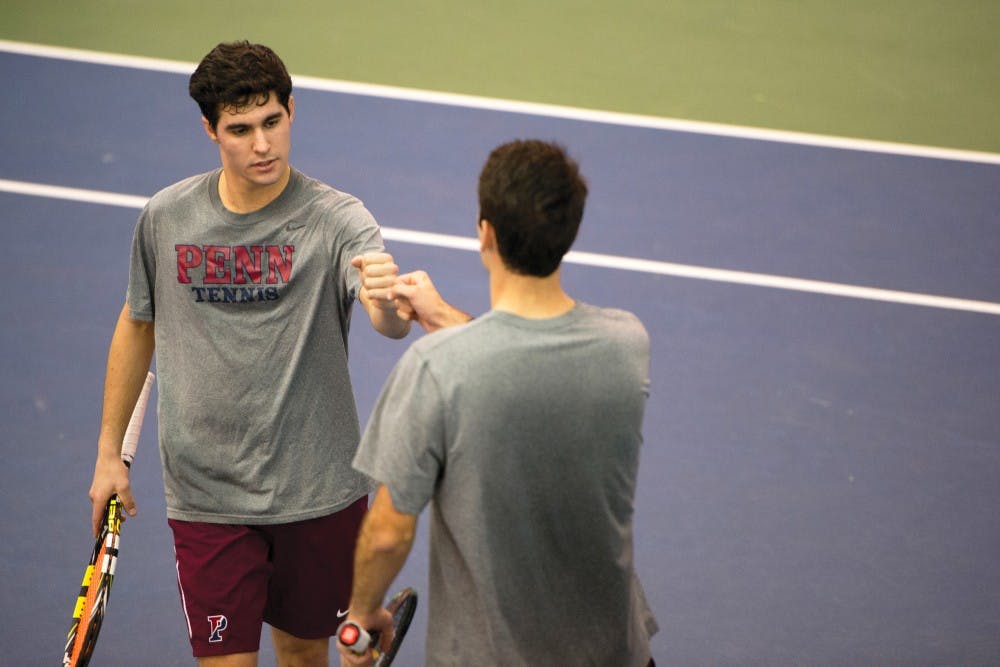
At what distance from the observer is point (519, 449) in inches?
113

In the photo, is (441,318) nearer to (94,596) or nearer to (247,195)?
(247,195)

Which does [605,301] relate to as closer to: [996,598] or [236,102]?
[996,598]

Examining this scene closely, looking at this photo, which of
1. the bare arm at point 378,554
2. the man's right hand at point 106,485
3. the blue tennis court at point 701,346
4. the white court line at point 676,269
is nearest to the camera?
the bare arm at point 378,554

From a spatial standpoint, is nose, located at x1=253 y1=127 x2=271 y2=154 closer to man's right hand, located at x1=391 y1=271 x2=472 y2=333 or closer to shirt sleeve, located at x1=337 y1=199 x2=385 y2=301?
shirt sleeve, located at x1=337 y1=199 x2=385 y2=301

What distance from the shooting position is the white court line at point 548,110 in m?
8.72

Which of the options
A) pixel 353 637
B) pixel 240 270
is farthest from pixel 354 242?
pixel 353 637

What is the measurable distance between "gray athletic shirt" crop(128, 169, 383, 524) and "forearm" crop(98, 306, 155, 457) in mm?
99

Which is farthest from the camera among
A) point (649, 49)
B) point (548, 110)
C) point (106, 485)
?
point (649, 49)

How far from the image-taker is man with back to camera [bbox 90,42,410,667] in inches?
148

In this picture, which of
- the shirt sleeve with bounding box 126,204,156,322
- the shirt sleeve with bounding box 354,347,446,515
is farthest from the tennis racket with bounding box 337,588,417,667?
the shirt sleeve with bounding box 126,204,156,322

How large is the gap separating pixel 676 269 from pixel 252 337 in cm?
418

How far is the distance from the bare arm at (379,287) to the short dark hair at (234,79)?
1.92ft

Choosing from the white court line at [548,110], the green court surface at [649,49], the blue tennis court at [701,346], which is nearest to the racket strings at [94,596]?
the blue tennis court at [701,346]

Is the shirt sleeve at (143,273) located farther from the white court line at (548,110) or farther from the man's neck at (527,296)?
the white court line at (548,110)
